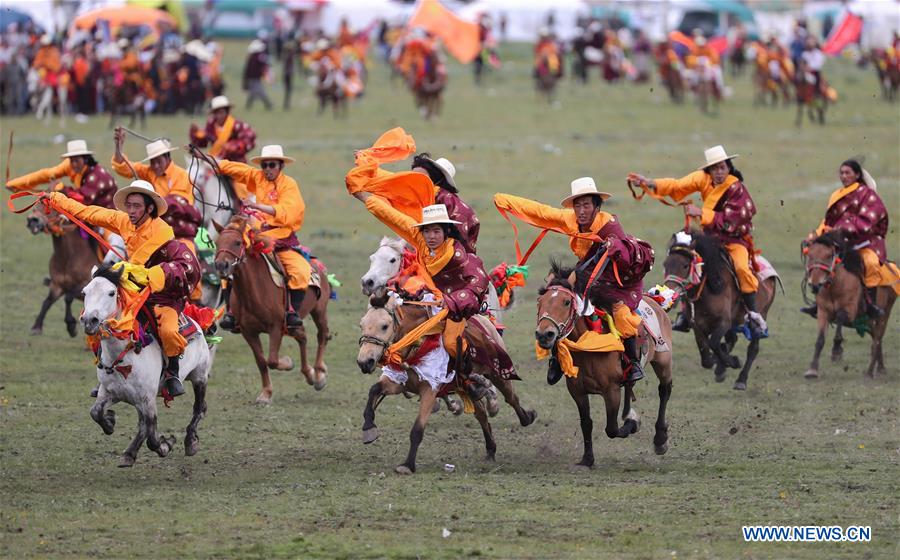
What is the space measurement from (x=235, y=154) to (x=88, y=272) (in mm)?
2442

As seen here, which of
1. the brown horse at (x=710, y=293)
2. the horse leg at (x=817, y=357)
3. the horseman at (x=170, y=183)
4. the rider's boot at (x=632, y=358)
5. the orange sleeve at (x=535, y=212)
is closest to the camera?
the rider's boot at (x=632, y=358)

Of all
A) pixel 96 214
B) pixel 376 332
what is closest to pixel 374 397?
pixel 376 332

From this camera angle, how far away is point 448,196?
1227cm

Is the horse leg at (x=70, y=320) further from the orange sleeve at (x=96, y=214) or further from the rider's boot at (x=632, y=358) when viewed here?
the rider's boot at (x=632, y=358)

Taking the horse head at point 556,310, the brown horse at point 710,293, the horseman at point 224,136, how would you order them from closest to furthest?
the horse head at point 556,310, the brown horse at point 710,293, the horseman at point 224,136

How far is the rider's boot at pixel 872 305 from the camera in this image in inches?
594

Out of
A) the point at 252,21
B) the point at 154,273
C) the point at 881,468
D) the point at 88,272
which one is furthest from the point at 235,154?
the point at 252,21

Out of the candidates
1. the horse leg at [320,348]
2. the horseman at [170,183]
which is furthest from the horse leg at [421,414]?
the horseman at [170,183]

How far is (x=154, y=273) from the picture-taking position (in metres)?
10.3

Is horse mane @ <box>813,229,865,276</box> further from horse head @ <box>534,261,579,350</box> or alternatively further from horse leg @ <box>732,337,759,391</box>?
horse head @ <box>534,261,579,350</box>

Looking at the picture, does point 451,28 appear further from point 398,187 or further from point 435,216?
point 435,216

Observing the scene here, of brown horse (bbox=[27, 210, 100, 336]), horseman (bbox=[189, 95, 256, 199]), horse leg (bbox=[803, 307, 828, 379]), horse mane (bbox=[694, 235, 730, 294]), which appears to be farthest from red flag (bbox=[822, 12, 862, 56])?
brown horse (bbox=[27, 210, 100, 336])

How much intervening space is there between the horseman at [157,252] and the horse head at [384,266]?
1379 mm

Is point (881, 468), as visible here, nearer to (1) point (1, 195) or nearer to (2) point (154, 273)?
(2) point (154, 273)
